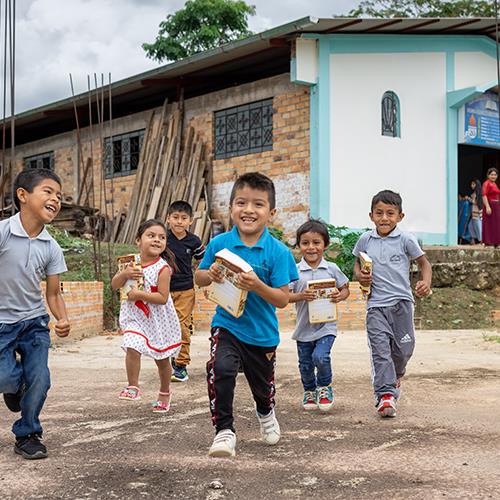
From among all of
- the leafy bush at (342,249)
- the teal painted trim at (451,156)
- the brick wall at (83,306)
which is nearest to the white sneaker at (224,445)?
the brick wall at (83,306)

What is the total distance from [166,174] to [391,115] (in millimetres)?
5138

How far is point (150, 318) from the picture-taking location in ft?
17.9

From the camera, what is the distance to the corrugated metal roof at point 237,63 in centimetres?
1417

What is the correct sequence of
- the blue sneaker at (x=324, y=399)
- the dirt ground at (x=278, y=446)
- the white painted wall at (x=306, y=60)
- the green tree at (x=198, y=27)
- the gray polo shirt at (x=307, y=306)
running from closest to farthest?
the dirt ground at (x=278, y=446)
the blue sneaker at (x=324, y=399)
the gray polo shirt at (x=307, y=306)
the white painted wall at (x=306, y=60)
the green tree at (x=198, y=27)

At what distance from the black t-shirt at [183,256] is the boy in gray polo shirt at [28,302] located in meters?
2.46

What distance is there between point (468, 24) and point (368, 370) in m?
10.1

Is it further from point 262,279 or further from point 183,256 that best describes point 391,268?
point 183,256

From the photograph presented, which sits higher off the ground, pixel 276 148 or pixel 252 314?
pixel 276 148

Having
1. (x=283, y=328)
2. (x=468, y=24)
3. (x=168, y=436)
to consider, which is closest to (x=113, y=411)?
(x=168, y=436)

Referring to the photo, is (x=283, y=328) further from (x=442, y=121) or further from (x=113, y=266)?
(x=442, y=121)

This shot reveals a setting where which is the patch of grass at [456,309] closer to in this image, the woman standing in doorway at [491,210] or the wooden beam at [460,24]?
the woman standing in doorway at [491,210]

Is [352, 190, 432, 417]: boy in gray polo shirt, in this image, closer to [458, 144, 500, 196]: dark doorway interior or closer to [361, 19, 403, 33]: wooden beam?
[361, 19, 403, 33]: wooden beam

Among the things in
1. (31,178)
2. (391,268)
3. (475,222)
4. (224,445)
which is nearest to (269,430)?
(224,445)

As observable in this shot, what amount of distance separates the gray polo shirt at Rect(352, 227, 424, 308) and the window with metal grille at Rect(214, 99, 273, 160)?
10.6 meters
